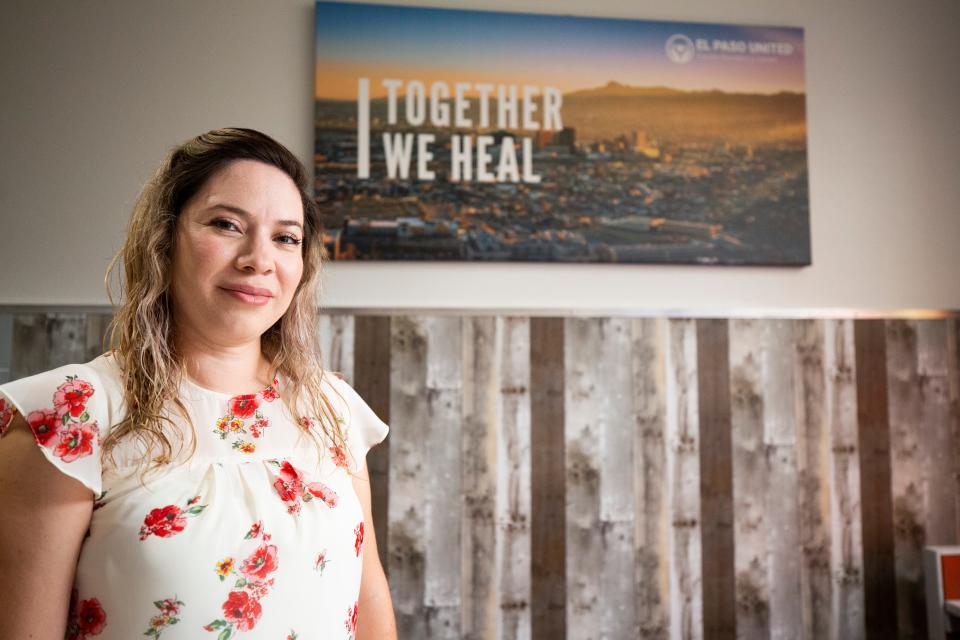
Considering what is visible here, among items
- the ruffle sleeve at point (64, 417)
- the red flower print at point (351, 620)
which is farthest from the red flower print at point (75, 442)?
the red flower print at point (351, 620)

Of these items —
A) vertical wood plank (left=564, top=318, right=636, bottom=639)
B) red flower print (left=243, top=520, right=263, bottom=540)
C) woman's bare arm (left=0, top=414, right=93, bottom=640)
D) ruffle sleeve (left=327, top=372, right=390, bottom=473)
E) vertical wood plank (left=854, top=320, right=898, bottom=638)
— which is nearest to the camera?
woman's bare arm (left=0, top=414, right=93, bottom=640)

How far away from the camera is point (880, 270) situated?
2.65 metres

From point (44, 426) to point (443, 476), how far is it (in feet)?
5.47

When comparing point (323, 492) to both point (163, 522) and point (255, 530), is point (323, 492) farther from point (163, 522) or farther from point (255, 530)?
point (163, 522)

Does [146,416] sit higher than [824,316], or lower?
lower

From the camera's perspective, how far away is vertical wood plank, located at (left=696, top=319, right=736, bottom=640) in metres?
2.44

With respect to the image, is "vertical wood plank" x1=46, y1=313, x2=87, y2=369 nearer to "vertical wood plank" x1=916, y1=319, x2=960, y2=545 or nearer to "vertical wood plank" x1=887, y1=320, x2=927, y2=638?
"vertical wood plank" x1=887, y1=320, x2=927, y2=638

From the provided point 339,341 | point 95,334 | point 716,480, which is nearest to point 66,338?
point 95,334

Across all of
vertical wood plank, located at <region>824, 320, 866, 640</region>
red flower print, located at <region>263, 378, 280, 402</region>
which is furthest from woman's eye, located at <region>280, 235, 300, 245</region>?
vertical wood plank, located at <region>824, 320, 866, 640</region>

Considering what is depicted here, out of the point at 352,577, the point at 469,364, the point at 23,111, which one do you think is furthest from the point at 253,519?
the point at 23,111

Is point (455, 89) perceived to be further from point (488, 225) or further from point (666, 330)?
point (666, 330)

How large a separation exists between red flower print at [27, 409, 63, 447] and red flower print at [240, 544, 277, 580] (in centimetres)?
29

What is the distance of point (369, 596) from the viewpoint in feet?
3.78

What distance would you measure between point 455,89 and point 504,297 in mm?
808
